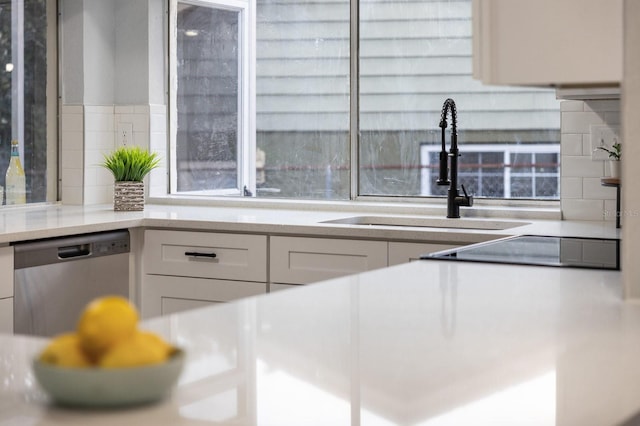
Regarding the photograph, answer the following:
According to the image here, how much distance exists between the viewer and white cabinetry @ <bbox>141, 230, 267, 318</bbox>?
12.3ft

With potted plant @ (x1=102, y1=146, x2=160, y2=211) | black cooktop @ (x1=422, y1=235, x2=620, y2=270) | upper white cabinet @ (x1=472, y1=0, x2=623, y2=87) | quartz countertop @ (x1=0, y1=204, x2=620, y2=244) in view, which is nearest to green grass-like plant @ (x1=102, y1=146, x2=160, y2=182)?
potted plant @ (x1=102, y1=146, x2=160, y2=211)

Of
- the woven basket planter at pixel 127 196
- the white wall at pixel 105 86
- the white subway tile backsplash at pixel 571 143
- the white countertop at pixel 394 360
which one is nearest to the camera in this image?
the white countertop at pixel 394 360

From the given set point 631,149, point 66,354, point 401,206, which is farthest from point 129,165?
point 66,354

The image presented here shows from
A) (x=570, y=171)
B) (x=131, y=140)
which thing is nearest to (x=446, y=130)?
(x=570, y=171)

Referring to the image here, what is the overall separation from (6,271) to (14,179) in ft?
4.40

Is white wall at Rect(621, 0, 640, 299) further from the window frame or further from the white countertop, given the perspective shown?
the window frame

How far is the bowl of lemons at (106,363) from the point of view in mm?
987

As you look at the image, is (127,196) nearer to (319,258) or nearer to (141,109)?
(141,109)

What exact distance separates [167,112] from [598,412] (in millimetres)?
4051

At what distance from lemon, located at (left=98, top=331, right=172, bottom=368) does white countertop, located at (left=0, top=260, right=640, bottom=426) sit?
0.06 meters

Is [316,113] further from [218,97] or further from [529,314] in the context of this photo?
[529,314]

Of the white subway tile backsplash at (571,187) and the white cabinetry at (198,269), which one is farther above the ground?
the white subway tile backsplash at (571,187)

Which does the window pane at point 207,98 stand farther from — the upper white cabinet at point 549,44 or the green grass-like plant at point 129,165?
the upper white cabinet at point 549,44

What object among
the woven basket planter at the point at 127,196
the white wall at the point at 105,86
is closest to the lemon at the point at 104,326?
the woven basket planter at the point at 127,196
